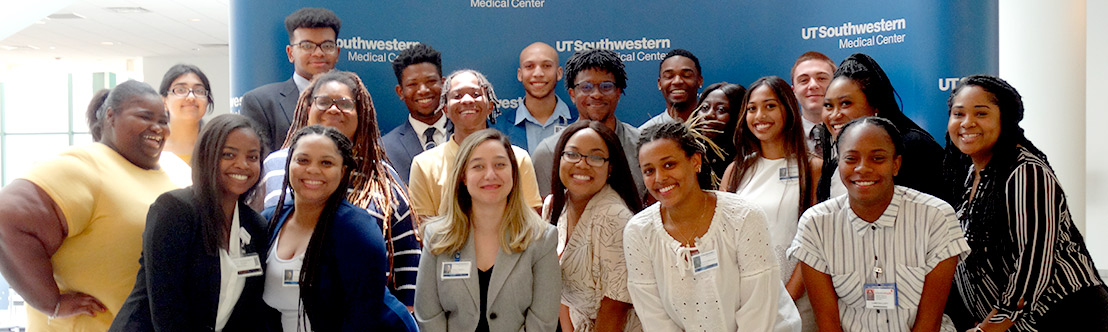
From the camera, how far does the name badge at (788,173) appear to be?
355cm

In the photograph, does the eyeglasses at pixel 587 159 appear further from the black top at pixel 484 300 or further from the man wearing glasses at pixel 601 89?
the man wearing glasses at pixel 601 89

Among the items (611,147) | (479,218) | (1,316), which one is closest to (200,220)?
(479,218)

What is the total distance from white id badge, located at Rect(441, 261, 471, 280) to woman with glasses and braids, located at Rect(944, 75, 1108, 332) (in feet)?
6.43

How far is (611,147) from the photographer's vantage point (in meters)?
3.36

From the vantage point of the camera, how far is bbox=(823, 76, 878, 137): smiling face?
3.67m

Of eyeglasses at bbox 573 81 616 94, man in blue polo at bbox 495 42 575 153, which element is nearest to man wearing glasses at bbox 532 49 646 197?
eyeglasses at bbox 573 81 616 94

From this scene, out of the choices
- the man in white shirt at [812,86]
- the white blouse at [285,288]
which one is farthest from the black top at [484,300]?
the man in white shirt at [812,86]

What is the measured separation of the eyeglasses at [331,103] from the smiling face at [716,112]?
1.72 m

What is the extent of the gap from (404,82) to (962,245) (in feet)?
10.2

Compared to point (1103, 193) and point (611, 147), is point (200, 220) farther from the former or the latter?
point (1103, 193)

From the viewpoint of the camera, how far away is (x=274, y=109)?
4590 mm

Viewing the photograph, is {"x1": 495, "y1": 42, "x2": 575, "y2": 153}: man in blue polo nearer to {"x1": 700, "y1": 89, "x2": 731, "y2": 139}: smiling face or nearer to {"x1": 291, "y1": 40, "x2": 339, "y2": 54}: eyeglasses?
{"x1": 700, "y1": 89, "x2": 731, "y2": 139}: smiling face

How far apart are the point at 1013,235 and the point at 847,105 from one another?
94 cm

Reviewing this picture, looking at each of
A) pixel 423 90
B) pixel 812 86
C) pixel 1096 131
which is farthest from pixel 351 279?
pixel 1096 131
